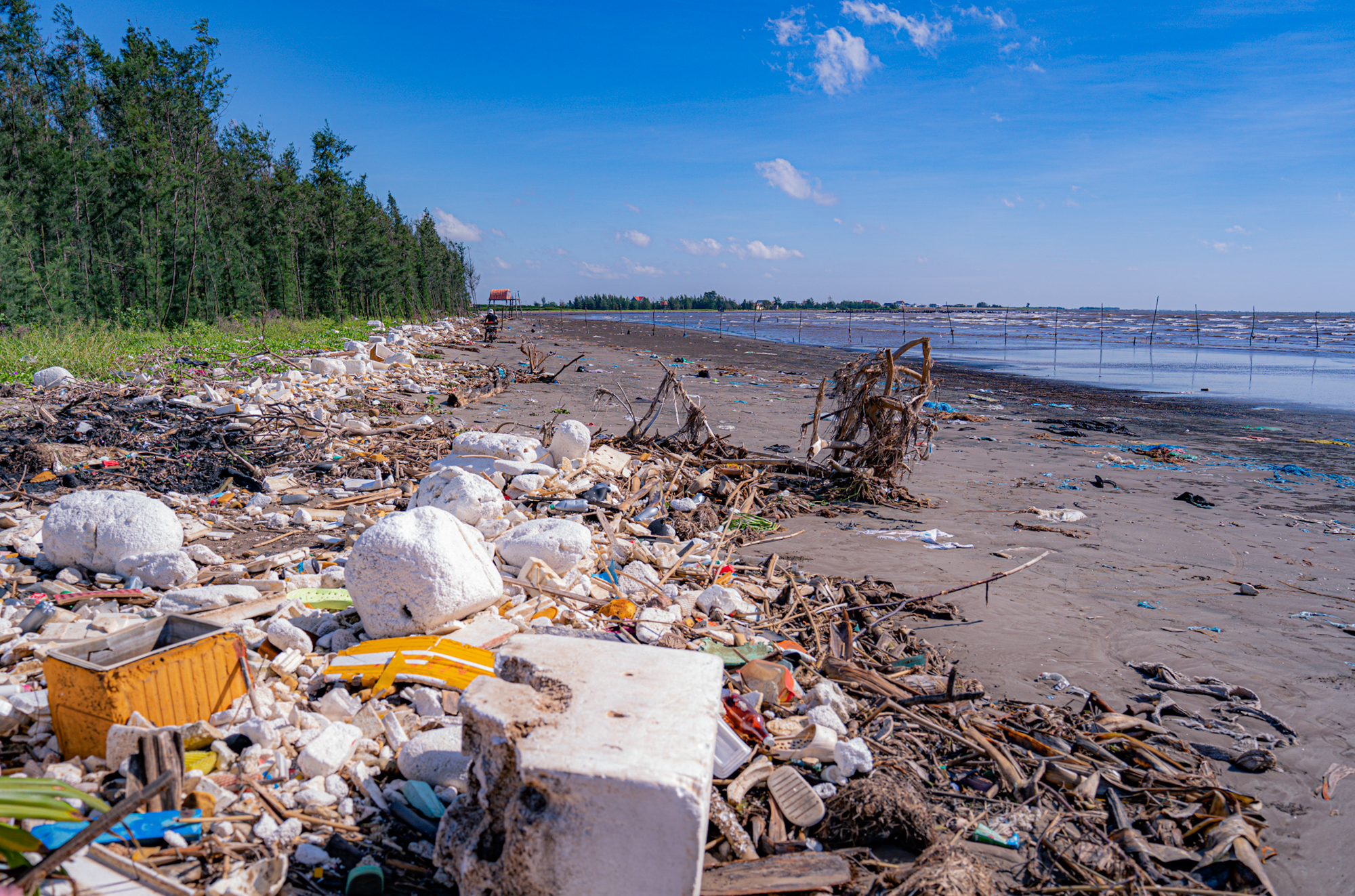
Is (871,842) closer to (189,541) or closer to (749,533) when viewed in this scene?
(749,533)

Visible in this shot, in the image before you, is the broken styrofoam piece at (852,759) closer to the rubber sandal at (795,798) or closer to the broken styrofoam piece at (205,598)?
the rubber sandal at (795,798)

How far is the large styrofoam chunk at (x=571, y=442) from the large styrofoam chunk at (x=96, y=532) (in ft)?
11.8

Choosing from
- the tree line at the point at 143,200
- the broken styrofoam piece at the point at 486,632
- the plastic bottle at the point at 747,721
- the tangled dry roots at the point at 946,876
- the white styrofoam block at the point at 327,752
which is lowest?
the tangled dry roots at the point at 946,876

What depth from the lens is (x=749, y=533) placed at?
704 centimetres

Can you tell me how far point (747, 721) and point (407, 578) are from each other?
191 centimetres

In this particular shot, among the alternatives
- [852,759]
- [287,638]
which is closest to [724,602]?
[852,759]

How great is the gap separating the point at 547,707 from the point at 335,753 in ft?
3.95

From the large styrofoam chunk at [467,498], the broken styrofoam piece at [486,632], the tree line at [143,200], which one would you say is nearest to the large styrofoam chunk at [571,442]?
the large styrofoam chunk at [467,498]

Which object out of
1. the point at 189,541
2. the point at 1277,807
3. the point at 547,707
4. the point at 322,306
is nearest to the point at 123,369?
the point at 189,541

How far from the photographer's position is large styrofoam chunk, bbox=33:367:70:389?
31.4 feet

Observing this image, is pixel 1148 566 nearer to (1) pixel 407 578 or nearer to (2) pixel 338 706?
(1) pixel 407 578

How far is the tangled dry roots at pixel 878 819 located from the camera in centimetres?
293

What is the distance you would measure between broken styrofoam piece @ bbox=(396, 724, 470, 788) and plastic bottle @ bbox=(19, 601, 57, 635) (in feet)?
7.50

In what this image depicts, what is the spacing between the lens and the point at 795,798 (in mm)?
3033
